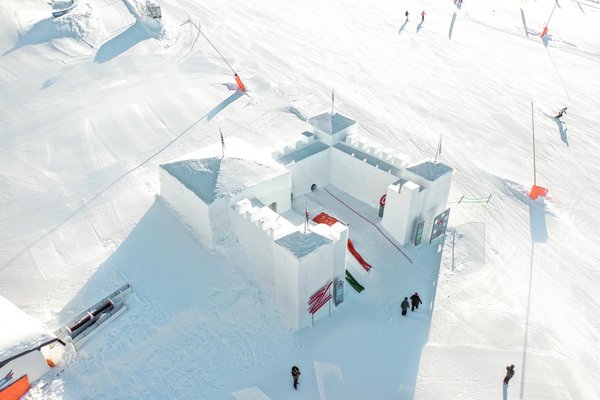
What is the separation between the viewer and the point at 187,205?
73.0ft

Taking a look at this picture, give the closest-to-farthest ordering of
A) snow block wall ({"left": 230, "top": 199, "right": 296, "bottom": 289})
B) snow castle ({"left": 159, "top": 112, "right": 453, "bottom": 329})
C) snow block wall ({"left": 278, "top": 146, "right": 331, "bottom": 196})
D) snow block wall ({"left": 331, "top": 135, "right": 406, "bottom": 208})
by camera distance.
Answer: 1. snow castle ({"left": 159, "top": 112, "right": 453, "bottom": 329})
2. snow block wall ({"left": 230, "top": 199, "right": 296, "bottom": 289})
3. snow block wall ({"left": 331, "top": 135, "right": 406, "bottom": 208})
4. snow block wall ({"left": 278, "top": 146, "right": 331, "bottom": 196})

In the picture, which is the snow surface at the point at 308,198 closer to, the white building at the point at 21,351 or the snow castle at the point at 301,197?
the white building at the point at 21,351

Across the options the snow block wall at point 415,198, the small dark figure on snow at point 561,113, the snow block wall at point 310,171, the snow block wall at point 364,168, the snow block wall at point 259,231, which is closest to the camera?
the snow block wall at point 259,231

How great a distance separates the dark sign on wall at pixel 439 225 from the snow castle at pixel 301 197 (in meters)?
0.07

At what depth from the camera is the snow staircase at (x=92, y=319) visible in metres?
17.9

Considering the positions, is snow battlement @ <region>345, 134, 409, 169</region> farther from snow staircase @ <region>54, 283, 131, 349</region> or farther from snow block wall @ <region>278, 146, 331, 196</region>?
snow staircase @ <region>54, 283, 131, 349</region>

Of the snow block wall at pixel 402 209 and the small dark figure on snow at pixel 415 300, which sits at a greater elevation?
the snow block wall at pixel 402 209

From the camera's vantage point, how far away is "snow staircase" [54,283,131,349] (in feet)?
58.9

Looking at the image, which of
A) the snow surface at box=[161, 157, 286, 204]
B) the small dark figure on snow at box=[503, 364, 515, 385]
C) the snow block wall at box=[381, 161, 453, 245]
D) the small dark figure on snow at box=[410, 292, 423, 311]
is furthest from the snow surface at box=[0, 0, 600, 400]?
the snow surface at box=[161, 157, 286, 204]

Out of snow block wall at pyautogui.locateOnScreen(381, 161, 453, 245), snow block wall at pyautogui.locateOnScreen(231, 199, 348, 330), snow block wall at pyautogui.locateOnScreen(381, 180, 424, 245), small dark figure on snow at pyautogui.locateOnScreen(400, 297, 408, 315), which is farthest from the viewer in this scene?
snow block wall at pyautogui.locateOnScreen(381, 161, 453, 245)

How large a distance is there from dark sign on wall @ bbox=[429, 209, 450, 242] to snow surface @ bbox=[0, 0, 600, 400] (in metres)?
0.91

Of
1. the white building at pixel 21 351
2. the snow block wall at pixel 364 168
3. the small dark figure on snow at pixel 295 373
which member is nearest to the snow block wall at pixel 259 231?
the small dark figure on snow at pixel 295 373

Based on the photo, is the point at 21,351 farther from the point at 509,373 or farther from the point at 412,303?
the point at 509,373

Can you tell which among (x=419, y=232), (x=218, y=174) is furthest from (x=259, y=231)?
(x=419, y=232)
